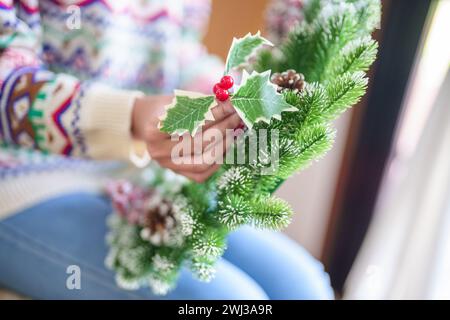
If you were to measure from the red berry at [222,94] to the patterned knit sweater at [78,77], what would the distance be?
18 centimetres

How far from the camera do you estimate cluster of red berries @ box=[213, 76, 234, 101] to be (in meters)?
0.35

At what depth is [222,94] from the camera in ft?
1.17

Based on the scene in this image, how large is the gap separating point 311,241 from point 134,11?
0.65 meters

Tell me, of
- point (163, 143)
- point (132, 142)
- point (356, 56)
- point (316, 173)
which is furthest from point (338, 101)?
point (316, 173)

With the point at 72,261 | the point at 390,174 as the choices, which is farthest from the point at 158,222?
the point at 390,174

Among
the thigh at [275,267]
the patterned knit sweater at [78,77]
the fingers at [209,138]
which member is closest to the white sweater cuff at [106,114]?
the patterned knit sweater at [78,77]

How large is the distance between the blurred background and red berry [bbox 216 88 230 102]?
21 centimetres

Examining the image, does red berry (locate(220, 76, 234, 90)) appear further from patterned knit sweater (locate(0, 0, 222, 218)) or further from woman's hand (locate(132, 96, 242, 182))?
patterned knit sweater (locate(0, 0, 222, 218))

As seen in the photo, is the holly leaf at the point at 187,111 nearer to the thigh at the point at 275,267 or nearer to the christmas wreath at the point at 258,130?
the christmas wreath at the point at 258,130

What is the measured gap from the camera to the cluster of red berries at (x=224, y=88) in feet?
1.16

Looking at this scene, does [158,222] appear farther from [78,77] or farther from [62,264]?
[78,77]

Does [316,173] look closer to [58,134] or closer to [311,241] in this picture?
[311,241]

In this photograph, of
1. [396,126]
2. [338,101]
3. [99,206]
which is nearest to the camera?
[338,101]

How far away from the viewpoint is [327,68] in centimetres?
42
